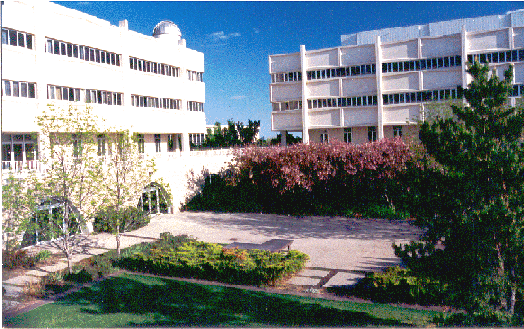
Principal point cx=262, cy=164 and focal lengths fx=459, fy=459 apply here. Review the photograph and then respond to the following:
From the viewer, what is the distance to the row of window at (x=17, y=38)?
24.0 metres

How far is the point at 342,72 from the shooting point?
46031mm

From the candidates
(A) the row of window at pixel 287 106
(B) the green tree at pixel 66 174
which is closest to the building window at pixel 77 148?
(B) the green tree at pixel 66 174

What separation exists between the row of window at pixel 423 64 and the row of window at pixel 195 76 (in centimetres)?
1758

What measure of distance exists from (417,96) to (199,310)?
37.2m

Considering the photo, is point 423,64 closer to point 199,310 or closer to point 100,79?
point 100,79

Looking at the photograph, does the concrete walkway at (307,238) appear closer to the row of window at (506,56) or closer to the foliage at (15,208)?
the foliage at (15,208)

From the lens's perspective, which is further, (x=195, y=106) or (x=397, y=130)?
(x=397, y=130)

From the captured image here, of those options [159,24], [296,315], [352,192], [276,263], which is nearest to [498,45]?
[352,192]

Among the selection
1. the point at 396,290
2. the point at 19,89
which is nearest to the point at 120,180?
the point at 19,89

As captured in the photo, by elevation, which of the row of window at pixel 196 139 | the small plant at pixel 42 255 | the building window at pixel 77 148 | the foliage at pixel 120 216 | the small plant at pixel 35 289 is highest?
the row of window at pixel 196 139

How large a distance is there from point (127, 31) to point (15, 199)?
22.2 meters

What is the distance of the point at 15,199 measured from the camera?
44.5ft

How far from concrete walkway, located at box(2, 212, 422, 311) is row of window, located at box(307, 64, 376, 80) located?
74.0 ft

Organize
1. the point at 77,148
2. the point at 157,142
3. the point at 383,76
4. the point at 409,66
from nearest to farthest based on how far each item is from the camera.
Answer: the point at 77,148
the point at 157,142
the point at 409,66
the point at 383,76
